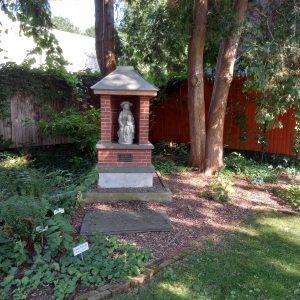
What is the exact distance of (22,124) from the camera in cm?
891

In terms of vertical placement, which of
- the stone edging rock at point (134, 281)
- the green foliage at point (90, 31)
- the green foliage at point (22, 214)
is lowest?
the stone edging rock at point (134, 281)

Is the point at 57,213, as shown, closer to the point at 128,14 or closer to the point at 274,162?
the point at 274,162

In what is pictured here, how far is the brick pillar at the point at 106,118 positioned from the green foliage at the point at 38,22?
370 cm

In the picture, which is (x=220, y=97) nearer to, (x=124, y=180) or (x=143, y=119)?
(x=143, y=119)

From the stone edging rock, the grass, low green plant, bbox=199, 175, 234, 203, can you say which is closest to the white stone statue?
low green plant, bbox=199, 175, 234, 203

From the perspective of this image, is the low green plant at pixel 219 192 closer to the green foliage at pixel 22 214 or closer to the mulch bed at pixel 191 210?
the mulch bed at pixel 191 210

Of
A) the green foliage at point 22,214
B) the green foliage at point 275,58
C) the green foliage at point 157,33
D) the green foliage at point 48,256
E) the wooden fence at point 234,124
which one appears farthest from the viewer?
the wooden fence at point 234,124

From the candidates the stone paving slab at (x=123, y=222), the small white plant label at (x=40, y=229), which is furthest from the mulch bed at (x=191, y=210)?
the small white plant label at (x=40, y=229)

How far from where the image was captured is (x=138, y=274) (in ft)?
10.7

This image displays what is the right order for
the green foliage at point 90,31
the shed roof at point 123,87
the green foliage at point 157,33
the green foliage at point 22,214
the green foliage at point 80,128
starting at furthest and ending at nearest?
the green foliage at point 90,31, the green foliage at point 80,128, the green foliage at point 157,33, the shed roof at point 123,87, the green foliage at point 22,214

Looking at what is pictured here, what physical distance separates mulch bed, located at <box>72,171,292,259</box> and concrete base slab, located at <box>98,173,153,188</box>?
1.55 feet

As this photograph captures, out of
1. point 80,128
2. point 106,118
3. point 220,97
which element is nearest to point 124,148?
point 106,118

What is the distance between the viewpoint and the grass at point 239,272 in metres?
3.09

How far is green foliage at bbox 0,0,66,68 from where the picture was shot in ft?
26.1
